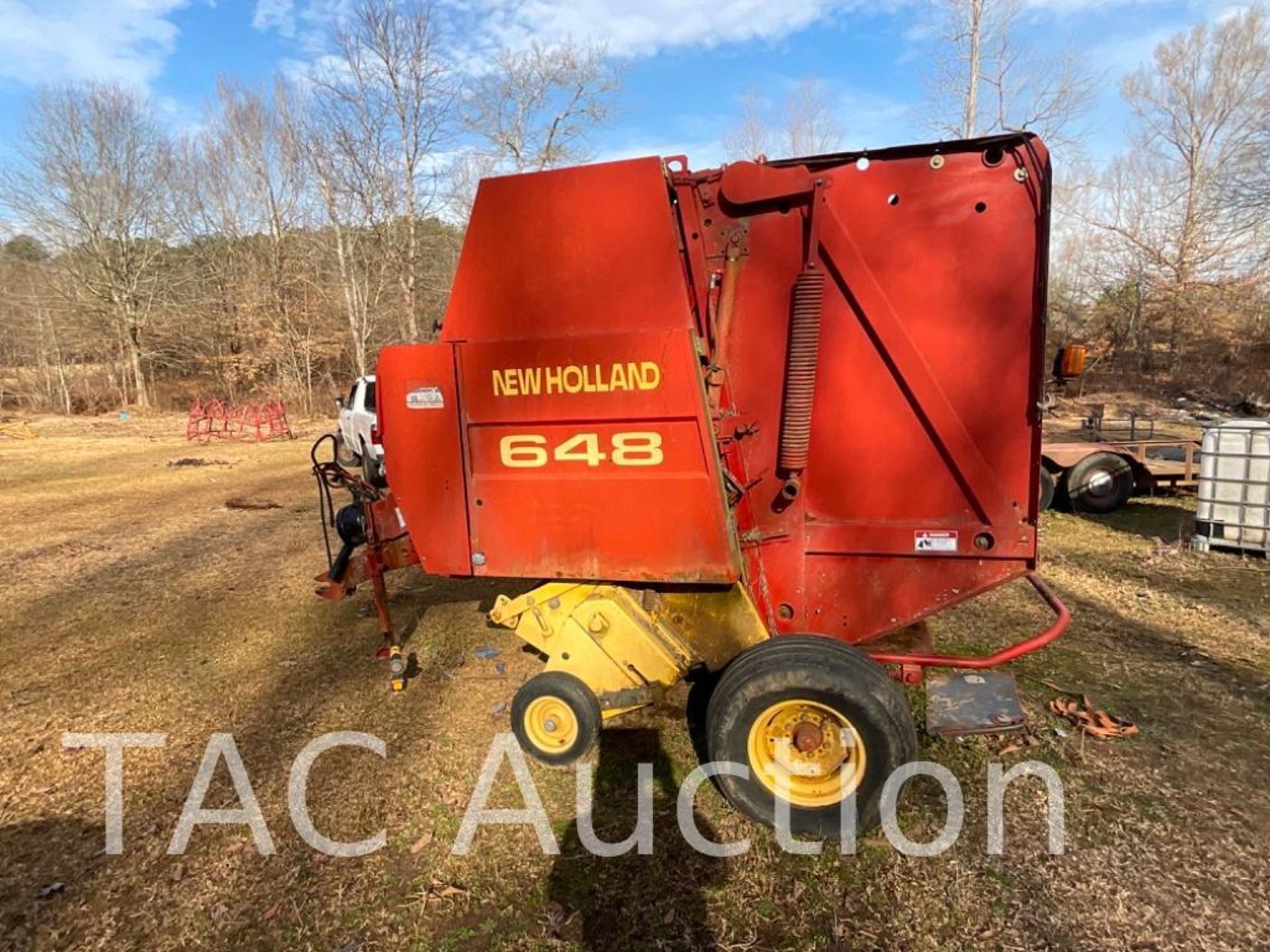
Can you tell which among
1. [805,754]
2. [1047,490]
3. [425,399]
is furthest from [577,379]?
[1047,490]

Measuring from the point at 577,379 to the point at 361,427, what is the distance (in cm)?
1128

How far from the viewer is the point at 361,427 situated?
42.8 ft

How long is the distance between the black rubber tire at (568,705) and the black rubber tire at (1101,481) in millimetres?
7572

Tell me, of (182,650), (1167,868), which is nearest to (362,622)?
(182,650)

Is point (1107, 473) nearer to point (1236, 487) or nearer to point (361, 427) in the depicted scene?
point (1236, 487)

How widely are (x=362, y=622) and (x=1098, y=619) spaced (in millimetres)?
5796

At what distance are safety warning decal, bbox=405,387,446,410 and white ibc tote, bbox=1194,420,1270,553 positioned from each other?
7.32 metres

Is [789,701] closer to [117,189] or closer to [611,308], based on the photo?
[611,308]

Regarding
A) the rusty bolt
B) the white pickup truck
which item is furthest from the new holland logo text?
the white pickup truck

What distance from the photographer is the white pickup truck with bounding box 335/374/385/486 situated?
12164mm

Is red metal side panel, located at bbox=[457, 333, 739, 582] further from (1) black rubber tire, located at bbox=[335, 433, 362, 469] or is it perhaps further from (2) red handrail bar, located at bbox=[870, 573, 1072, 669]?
(1) black rubber tire, located at bbox=[335, 433, 362, 469]

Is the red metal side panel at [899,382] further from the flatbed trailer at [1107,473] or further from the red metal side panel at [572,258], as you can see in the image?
the flatbed trailer at [1107,473]

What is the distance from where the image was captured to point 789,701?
2.83 metres

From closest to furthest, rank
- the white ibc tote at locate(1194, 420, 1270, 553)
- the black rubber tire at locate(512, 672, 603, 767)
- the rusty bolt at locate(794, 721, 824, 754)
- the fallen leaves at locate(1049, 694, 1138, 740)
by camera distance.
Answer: the rusty bolt at locate(794, 721, 824, 754)
the black rubber tire at locate(512, 672, 603, 767)
the fallen leaves at locate(1049, 694, 1138, 740)
the white ibc tote at locate(1194, 420, 1270, 553)
